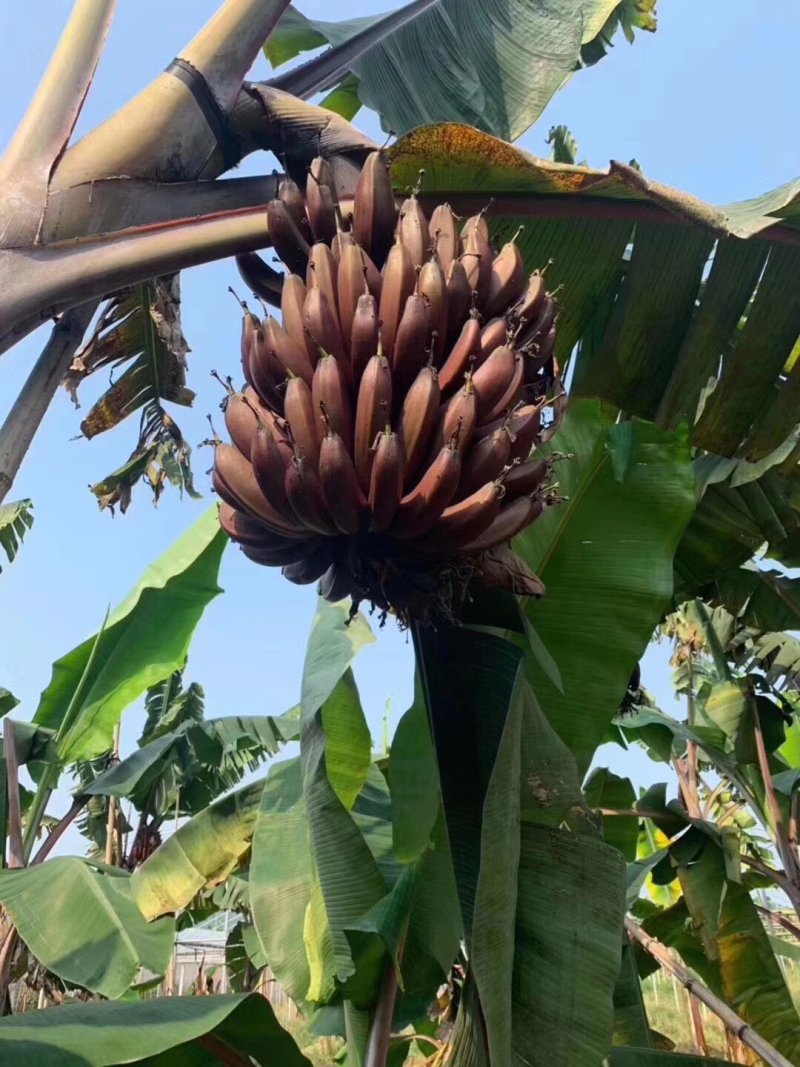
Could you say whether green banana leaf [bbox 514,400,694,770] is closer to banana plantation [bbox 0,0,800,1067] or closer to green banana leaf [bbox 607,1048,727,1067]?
banana plantation [bbox 0,0,800,1067]

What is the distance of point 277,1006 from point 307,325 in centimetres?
A: 1088

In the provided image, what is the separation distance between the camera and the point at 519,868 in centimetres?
157

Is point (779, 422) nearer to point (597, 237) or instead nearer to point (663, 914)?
point (597, 237)

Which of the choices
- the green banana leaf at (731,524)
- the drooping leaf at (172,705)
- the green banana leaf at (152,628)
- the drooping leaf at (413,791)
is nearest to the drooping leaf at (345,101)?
the green banana leaf at (152,628)

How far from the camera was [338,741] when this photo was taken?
6.88 ft

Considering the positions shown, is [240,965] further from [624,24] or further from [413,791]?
[624,24]

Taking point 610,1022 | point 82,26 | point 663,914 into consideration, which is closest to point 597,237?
point 82,26

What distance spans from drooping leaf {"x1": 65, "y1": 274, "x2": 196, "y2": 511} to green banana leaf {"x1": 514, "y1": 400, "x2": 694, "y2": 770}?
3.25ft

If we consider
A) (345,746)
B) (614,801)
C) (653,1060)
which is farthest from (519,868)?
(614,801)

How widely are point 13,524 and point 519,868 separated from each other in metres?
3.80

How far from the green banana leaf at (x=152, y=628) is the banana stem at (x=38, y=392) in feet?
5.26

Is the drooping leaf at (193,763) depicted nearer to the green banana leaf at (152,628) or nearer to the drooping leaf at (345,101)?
the green banana leaf at (152,628)

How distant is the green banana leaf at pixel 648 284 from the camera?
166cm

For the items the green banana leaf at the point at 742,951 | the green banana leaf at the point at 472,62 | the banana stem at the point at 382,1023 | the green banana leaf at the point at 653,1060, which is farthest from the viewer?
the green banana leaf at the point at 742,951
